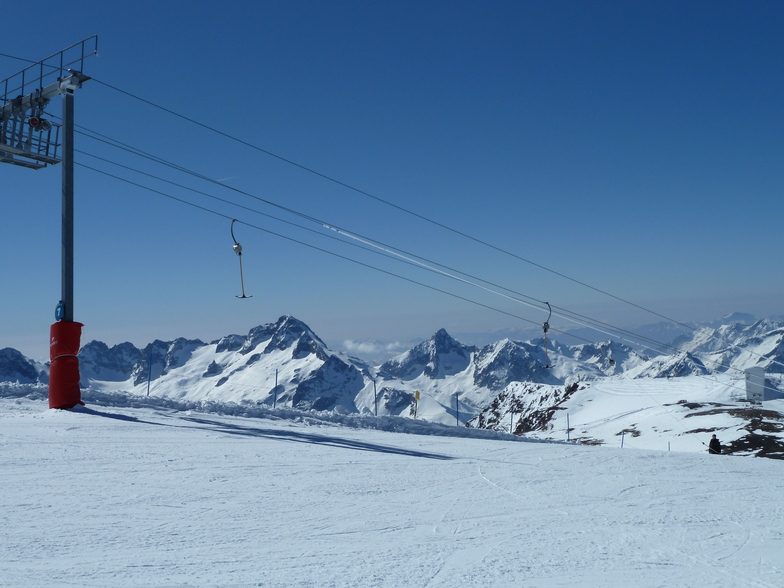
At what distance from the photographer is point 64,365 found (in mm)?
17938

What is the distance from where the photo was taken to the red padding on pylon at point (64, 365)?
17.7m

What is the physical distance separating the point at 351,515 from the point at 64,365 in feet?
42.2

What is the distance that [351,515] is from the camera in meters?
9.06

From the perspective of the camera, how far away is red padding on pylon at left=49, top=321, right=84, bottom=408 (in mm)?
17719

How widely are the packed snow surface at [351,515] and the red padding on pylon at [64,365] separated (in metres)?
1.49

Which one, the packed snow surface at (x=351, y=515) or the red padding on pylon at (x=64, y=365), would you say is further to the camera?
the red padding on pylon at (x=64, y=365)

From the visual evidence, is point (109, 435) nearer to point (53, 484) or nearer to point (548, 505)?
point (53, 484)

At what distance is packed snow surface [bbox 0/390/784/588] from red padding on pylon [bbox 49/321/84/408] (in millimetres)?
1489

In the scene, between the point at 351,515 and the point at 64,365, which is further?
the point at 64,365

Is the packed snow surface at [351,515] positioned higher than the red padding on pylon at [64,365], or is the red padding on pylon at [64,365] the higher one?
the red padding on pylon at [64,365]

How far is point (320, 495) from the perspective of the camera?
10.2 m

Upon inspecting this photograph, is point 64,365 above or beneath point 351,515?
above

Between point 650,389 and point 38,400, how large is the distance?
8406cm

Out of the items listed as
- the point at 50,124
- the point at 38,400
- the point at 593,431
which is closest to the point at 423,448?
the point at 38,400
